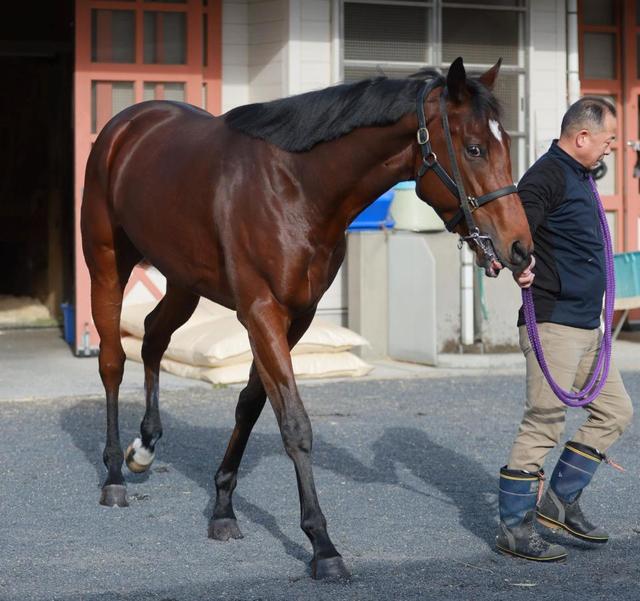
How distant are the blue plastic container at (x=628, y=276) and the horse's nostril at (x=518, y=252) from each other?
21.4 feet

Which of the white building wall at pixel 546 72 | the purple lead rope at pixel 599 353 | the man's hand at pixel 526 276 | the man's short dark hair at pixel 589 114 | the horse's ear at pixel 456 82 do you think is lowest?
the purple lead rope at pixel 599 353

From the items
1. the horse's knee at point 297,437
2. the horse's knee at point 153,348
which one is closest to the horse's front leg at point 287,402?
the horse's knee at point 297,437

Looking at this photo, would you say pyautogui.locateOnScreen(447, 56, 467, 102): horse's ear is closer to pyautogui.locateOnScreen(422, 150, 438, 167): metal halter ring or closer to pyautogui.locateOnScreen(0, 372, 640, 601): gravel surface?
pyautogui.locateOnScreen(422, 150, 438, 167): metal halter ring

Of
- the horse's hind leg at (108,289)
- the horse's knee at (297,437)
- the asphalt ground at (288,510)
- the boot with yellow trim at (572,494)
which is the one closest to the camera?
the asphalt ground at (288,510)

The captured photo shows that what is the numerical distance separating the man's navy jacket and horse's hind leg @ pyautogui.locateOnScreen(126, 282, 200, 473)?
1.94 metres

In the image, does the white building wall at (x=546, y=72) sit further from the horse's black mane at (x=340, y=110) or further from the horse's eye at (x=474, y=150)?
the horse's eye at (x=474, y=150)

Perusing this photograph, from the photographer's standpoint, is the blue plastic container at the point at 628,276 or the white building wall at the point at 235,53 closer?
the blue plastic container at the point at 628,276

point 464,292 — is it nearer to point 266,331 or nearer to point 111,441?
point 111,441

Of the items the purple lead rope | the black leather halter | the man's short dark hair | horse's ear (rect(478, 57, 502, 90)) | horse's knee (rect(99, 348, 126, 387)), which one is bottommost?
horse's knee (rect(99, 348, 126, 387))

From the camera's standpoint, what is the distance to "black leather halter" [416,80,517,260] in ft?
14.8

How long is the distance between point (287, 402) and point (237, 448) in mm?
702

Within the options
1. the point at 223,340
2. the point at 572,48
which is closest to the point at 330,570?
the point at 223,340

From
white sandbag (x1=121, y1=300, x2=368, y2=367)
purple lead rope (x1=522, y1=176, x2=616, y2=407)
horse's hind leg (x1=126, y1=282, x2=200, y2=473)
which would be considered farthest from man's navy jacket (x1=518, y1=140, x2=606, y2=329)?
white sandbag (x1=121, y1=300, x2=368, y2=367)

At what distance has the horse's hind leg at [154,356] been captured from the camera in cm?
624
